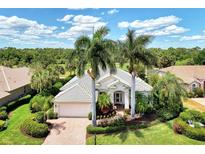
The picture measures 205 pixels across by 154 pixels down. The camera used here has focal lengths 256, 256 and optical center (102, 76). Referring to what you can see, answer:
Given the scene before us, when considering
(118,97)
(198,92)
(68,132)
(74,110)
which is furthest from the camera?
(198,92)

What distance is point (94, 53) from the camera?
2067 cm

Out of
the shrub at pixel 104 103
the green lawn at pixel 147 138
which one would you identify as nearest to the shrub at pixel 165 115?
the green lawn at pixel 147 138

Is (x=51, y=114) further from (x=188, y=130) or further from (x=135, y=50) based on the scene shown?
(x=188, y=130)

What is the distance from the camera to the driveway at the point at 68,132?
19.3 metres

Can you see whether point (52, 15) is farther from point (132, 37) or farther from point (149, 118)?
point (149, 118)

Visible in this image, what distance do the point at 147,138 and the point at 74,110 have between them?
858cm

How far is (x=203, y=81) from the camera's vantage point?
120 ft

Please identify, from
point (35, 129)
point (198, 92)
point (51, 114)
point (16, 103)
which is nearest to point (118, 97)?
point (51, 114)

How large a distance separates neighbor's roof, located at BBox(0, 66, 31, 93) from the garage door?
28.5 ft

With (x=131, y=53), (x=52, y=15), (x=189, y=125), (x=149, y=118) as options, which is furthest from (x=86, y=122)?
(x=52, y=15)

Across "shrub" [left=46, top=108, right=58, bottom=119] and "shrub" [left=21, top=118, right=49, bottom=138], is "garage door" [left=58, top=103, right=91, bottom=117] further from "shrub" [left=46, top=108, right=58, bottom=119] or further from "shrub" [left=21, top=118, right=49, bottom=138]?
"shrub" [left=21, top=118, right=49, bottom=138]

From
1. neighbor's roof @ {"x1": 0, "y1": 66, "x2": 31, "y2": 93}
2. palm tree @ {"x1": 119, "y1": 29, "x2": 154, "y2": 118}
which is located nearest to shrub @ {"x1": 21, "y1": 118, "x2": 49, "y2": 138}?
palm tree @ {"x1": 119, "y1": 29, "x2": 154, "y2": 118}

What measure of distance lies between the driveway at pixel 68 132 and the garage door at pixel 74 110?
0.78m
